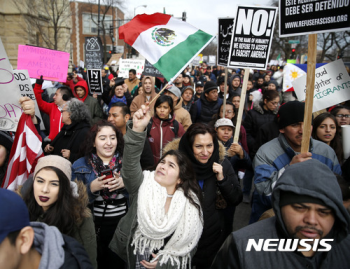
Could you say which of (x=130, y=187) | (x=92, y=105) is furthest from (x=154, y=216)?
(x=92, y=105)

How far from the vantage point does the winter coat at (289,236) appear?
1.31 m

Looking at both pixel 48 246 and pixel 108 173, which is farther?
pixel 108 173

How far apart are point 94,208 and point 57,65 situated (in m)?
3.03

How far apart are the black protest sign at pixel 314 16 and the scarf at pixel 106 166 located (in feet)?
6.59

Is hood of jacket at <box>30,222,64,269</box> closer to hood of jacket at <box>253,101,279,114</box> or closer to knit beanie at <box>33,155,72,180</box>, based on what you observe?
knit beanie at <box>33,155,72,180</box>

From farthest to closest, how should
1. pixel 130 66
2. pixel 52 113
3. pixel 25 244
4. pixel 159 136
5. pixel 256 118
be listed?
1. pixel 130 66
2. pixel 256 118
3. pixel 52 113
4. pixel 159 136
5. pixel 25 244

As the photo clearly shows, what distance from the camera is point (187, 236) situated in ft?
7.20

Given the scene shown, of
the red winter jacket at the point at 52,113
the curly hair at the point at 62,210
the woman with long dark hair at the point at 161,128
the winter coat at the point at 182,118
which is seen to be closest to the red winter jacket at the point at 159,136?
the woman with long dark hair at the point at 161,128

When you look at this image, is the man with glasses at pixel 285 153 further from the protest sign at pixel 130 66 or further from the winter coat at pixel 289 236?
the protest sign at pixel 130 66

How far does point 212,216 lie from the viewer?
261 cm

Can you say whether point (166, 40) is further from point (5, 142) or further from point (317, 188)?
point (317, 188)

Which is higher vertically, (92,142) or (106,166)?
(92,142)

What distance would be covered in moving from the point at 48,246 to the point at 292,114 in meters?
2.20

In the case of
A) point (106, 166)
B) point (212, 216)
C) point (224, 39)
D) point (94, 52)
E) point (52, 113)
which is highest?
point (94, 52)
